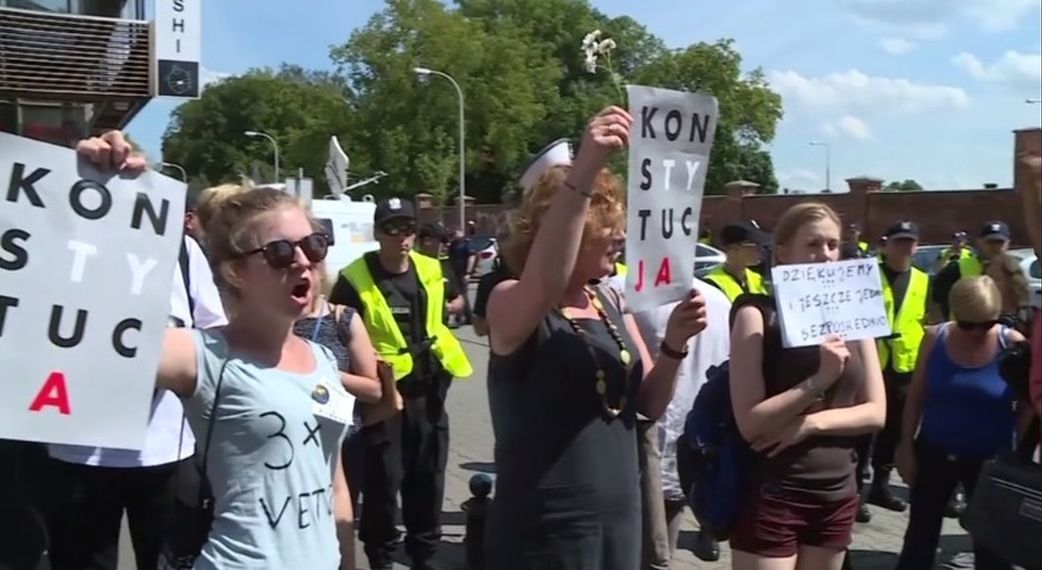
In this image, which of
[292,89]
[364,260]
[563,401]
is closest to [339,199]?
[364,260]

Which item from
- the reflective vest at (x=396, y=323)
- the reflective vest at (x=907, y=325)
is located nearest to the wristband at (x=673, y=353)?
the reflective vest at (x=396, y=323)

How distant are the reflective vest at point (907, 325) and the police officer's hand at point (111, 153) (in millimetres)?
5506

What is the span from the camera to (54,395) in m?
2.42

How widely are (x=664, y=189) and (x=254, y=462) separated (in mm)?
1279

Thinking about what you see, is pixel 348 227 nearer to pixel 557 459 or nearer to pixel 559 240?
pixel 557 459

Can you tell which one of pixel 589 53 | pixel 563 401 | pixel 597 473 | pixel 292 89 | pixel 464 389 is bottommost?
pixel 464 389

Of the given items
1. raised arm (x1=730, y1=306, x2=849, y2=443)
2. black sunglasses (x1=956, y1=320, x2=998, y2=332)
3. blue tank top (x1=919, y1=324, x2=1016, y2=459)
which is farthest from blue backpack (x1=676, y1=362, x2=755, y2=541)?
black sunglasses (x1=956, y1=320, x2=998, y2=332)

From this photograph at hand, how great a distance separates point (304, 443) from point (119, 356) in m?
0.42

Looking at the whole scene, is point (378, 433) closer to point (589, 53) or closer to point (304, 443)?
point (589, 53)

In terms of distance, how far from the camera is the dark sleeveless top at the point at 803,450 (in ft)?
11.6

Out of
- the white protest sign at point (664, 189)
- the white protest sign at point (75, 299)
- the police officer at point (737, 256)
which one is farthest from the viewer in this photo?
the police officer at point (737, 256)

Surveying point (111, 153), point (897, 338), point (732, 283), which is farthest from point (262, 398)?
point (897, 338)

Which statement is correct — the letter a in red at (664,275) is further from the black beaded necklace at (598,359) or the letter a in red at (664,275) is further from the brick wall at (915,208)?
A: the brick wall at (915,208)

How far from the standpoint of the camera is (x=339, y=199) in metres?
20.2
